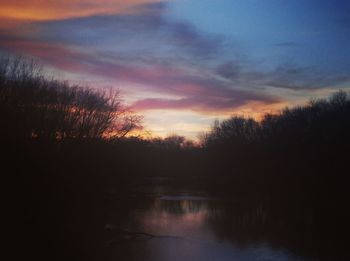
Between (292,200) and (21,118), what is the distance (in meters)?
30.3

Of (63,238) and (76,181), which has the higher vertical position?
(76,181)

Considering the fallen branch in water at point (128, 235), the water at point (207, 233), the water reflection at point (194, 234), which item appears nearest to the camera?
the water reflection at point (194, 234)

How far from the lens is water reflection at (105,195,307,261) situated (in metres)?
19.1

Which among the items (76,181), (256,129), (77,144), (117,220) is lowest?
(117,220)

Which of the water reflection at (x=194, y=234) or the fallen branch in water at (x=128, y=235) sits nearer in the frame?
the water reflection at (x=194, y=234)

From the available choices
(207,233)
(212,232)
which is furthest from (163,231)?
(212,232)

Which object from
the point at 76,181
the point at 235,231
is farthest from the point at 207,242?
the point at 76,181

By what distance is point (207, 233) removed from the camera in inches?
982

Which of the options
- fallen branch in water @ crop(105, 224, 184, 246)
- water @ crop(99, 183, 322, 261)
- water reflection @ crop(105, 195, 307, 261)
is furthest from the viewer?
fallen branch in water @ crop(105, 224, 184, 246)

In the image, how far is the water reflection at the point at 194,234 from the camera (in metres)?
19.1

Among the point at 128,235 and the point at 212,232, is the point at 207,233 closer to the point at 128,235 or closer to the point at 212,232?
the point at 212,232

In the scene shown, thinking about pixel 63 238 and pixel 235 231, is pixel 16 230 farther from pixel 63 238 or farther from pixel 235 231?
pixel 235 231

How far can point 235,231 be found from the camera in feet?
85.0

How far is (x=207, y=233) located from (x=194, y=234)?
0.86 meters
